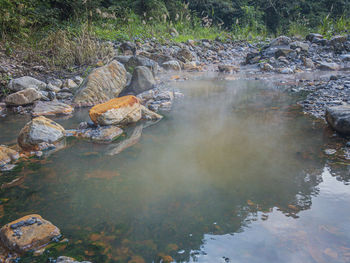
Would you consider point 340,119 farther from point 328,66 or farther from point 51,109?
point 328,66

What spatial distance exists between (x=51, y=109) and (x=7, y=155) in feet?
5.34

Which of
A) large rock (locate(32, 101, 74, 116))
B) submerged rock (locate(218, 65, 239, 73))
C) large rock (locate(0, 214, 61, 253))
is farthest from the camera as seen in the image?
submerged rock (locate(218, 65, 239, 73))

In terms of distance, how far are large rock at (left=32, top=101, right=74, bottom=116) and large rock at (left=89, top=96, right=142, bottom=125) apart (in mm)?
979

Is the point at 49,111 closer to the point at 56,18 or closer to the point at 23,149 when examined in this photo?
the point at 23,149

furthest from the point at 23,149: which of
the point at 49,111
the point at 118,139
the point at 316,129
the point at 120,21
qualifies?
the point at 120,21

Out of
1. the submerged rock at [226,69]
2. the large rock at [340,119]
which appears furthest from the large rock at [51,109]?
the submerged rock at [226,69]

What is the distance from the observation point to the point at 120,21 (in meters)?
10.6

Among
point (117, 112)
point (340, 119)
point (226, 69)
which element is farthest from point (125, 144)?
point (226, 69)

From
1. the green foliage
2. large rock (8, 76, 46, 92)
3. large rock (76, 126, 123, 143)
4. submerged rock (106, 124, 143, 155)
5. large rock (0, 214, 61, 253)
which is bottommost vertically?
submerged rock (106, 124, 143, 155)

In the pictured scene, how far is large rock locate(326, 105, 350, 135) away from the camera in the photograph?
2650mm

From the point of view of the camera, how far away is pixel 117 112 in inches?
126

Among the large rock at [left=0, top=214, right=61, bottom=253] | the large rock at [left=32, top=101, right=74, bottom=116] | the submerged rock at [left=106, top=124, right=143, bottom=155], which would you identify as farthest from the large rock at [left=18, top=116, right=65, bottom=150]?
the large rock at [left=0, top=214, right=61, bottom=253]

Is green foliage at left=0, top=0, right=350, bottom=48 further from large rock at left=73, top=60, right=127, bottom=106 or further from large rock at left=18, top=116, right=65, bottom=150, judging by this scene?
large rock at left=18, top=116, right=65, bottom=150

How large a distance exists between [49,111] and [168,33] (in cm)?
802
